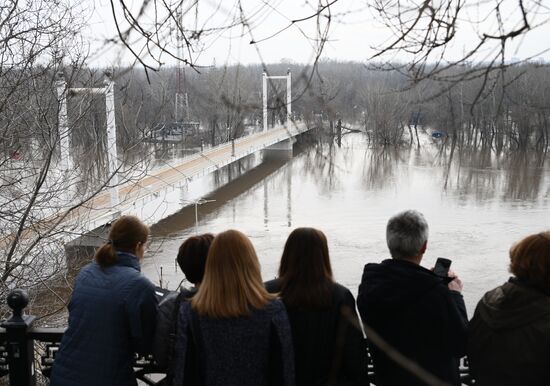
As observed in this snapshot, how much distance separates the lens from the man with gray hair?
2283 millimetres

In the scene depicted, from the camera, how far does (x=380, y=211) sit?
24656mm

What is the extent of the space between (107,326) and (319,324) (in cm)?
85

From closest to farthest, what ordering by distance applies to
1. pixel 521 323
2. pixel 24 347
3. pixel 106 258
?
pixel 521 323, pixel 106 258, pixel 24 347

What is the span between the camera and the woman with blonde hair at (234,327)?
7.08 ft

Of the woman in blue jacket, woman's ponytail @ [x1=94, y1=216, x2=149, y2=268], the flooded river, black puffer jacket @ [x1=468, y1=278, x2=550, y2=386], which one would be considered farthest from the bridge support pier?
black puffer jacket @ [x1=468, y1=278, x2=550, y2=386]

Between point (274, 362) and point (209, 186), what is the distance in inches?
1279

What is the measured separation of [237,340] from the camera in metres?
2.16

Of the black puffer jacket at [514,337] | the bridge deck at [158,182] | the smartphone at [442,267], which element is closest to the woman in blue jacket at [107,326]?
the smartphone at [442,267]

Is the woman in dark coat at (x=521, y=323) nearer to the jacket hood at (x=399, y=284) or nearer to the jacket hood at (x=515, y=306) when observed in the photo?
the jacket hood at (x=515, y=306)

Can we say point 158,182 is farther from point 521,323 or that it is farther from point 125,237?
point 521,323

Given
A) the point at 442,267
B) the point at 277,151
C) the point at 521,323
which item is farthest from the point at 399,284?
the point at 277,151

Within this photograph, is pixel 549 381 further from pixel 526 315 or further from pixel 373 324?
pixel 373 324

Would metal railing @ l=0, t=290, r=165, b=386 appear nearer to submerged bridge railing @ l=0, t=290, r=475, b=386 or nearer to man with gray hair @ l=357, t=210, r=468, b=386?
submerged bridge railing @ l=0, t=290, r=475, b=386

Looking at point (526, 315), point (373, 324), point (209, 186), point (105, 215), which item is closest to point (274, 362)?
point (373, 324)
